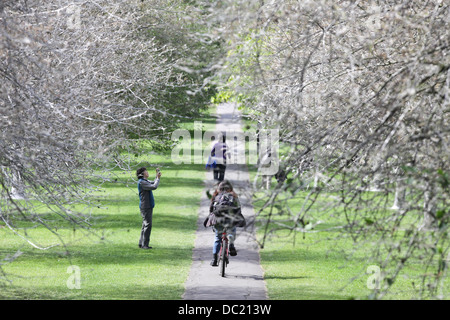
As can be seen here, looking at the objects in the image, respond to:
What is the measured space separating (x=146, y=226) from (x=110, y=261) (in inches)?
53.2

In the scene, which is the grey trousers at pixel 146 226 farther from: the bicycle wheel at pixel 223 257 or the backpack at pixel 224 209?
the backpack at pixel 224 209

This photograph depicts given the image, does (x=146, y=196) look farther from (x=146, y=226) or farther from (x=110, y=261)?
(x=110, y=261)

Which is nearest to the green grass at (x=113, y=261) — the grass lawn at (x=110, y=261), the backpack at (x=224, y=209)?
the grass lawn at (x=110, y=261)

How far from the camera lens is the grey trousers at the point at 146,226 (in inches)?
610

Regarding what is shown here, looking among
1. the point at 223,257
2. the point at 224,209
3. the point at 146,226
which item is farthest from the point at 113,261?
the point at 224,209

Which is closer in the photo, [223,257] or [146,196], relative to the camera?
[223,257]

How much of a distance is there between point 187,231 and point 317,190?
13956 millimetres

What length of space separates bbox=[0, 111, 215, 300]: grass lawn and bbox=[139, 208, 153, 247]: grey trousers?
0.27m

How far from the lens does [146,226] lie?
52.3ft

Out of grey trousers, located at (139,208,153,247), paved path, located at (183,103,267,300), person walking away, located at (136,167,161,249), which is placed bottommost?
paved path, located at (183,103,267,300)

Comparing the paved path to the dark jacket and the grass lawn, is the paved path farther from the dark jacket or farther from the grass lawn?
the dark jacket

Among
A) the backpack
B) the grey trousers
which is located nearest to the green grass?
the grey trousers

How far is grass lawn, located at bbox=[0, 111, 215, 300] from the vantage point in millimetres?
11641
